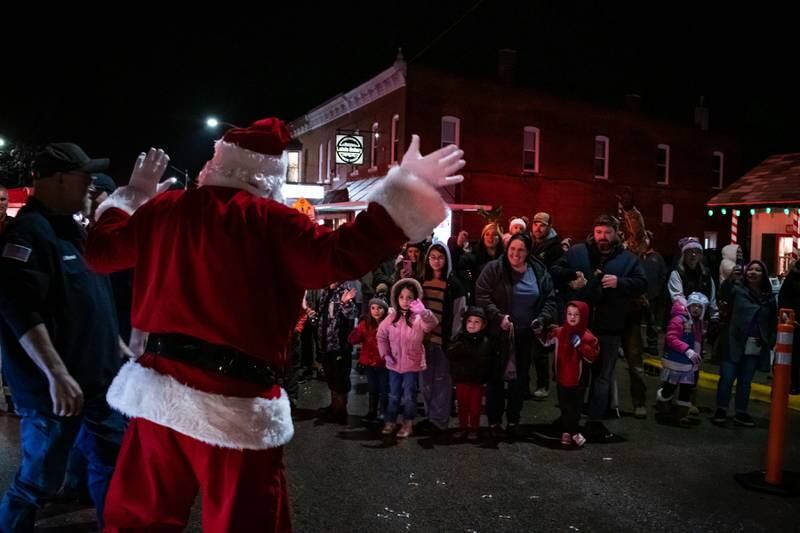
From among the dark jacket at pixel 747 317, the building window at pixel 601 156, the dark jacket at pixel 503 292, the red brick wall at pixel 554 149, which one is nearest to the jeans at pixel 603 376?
the dark jacket at pixel 503 292

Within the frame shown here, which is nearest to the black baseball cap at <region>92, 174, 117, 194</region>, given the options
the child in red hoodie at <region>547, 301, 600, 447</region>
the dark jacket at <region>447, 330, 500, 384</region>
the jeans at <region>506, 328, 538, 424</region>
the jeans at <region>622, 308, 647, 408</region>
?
the dark jacket at <region>447, 330, 500, 384</region>

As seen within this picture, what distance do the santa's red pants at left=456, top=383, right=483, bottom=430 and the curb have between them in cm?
334

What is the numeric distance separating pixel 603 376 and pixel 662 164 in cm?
2560

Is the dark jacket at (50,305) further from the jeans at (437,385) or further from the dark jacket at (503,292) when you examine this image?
the dark jacket at (503,292)

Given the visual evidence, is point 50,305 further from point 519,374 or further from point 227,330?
point 519,374

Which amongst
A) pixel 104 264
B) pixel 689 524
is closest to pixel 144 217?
pixel 104 264

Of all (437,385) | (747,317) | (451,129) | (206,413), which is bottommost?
(437,385)

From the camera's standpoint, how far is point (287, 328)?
252 cm

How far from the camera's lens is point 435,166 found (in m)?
2.40

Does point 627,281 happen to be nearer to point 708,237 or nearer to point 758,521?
point 758,521

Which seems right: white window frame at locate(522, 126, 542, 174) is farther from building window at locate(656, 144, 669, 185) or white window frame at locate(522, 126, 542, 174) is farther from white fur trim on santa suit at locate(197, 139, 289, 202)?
white fur trim on santa suit at locate(197, 139, 289, 202)

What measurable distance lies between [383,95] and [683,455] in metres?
20.6

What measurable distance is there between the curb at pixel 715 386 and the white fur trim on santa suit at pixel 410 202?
6.47m

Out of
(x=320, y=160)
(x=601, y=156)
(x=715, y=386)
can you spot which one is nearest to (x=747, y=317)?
(x=715, y=386)
